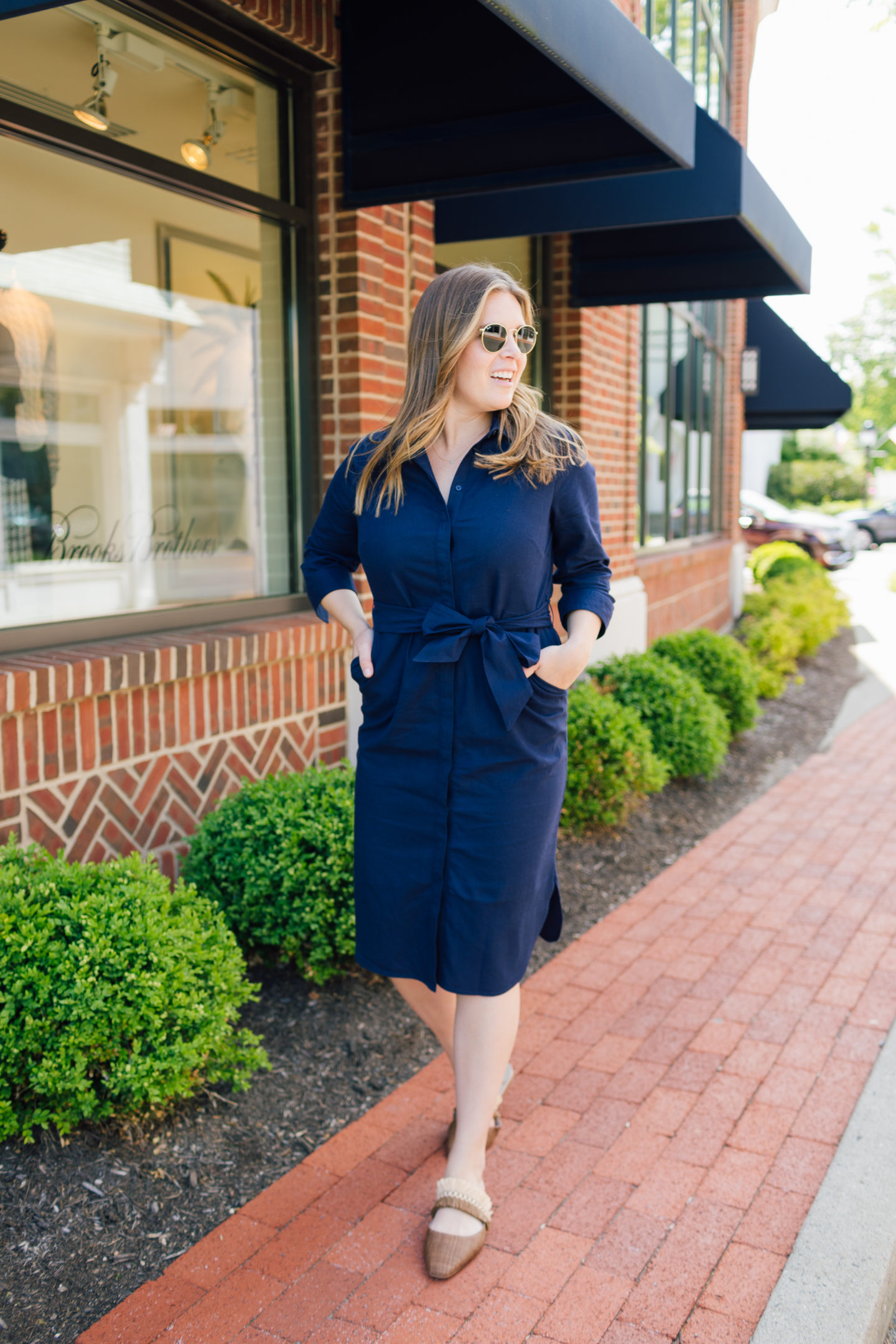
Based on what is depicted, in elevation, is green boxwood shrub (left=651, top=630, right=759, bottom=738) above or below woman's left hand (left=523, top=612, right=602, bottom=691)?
below

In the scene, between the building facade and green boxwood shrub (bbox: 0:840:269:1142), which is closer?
green boxwood shrub (bbox: 0:840:269:1142)

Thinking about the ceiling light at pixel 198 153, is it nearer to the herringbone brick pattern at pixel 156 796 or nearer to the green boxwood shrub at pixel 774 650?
the herringbone brick pattern at pixel 156 796

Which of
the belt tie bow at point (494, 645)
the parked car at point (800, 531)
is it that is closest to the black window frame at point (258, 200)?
the belt tie bow at point (494, 645)

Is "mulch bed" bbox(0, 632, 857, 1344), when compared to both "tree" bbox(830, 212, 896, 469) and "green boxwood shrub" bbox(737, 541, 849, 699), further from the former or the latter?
"tree" bbox(830, 212, 896, 469)

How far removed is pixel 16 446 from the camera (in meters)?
4.04

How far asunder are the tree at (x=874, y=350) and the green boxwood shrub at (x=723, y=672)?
26987 mm

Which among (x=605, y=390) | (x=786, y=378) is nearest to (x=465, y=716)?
(x=605, y=390)

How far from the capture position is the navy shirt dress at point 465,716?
237 cm

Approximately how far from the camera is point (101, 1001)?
2541 mm

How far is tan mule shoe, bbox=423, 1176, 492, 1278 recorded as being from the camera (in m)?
2.37

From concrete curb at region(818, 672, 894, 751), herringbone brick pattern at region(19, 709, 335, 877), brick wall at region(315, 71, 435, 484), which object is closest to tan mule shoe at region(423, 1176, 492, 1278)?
herringbone brick pattern at region(19, 709, 335, 877)

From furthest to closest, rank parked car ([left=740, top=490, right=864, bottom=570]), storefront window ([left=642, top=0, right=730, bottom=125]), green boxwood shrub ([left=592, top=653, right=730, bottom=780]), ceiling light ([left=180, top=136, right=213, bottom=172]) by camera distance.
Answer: parked car ([left=740, top=490, right=864, bottom=570]) < storefront window ([left=642, top=0, right=730, bottom=125]) < green boxwood shrub ([left=592, top=653, right=730, bottom=780]) < ceiling light ([left=180, top=136, right=213, bottom=172])

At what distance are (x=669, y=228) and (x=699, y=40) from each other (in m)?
4.56

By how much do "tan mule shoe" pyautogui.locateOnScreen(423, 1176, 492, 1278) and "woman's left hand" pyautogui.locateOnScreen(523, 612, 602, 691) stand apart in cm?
113
